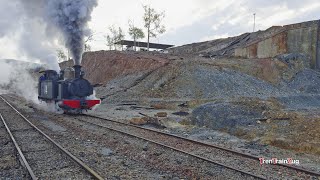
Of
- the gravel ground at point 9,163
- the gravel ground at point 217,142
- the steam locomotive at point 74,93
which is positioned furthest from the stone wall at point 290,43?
the gravel ground at point 9,163

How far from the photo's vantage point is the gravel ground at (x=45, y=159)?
25.0 ft

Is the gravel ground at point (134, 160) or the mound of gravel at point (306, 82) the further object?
the mound of gravel at point (306, 82)

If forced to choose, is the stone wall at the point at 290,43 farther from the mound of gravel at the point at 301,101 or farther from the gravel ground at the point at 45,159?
the gravel ground at the point at 45,159

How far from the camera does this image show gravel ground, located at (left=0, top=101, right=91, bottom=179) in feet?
25.0

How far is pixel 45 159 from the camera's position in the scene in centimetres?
910

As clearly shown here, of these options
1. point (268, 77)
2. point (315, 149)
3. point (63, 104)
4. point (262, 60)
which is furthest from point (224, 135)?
point (262, 60)

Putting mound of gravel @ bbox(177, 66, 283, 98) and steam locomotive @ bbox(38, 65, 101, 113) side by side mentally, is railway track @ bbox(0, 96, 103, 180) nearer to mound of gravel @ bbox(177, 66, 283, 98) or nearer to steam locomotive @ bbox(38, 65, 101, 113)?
steam locomotive @ bbox(38, 65, 101, 113)

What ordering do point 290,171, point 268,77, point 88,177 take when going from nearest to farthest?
point 88,177 → point 290,171 → point 268,77

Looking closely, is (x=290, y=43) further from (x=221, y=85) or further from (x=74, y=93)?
(x=74, y=93)

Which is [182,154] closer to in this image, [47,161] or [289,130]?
[47,161]

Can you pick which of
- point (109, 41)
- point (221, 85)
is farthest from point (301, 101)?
point (109, 41)

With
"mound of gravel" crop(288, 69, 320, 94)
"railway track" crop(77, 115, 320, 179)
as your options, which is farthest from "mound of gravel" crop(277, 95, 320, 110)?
"railway track" crop(77, 115, 320, 179)

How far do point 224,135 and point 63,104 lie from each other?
10552 mm

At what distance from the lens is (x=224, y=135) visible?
1309 centimetres
